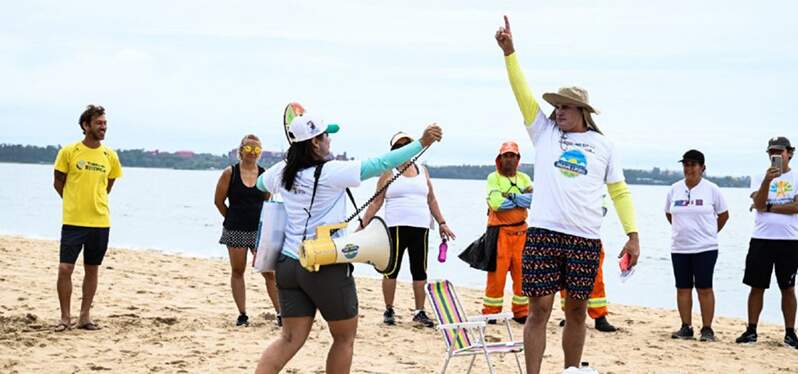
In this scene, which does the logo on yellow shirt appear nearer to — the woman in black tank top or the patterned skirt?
the woman in black tank top

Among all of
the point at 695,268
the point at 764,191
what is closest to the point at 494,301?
the point at 695,268

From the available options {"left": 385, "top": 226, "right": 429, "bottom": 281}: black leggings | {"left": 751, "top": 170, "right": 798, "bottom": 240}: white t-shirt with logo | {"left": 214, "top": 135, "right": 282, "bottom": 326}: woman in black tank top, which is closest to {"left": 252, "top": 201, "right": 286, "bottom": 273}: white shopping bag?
{"left": 214, "top": 135, "right": 282, "bottom": 326}: woman in black tank top

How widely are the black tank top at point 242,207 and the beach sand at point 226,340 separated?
0.98 m

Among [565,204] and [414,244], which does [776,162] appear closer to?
[414,244]

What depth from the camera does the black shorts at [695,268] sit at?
9.46 m

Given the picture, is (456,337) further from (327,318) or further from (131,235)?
(131,235)

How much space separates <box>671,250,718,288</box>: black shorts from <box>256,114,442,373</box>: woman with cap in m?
5.18

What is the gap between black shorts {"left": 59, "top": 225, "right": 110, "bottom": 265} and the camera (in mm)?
8234

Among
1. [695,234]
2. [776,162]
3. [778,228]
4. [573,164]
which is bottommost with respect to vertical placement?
[695,234]

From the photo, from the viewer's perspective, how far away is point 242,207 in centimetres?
869

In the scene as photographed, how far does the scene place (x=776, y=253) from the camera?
916cm

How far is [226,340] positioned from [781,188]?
5345 mm

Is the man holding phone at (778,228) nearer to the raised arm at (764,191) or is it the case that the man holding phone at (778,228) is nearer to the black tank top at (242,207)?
the raised arm at (764,191)

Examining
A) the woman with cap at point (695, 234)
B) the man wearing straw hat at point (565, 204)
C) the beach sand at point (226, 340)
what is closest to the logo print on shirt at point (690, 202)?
the woman with cap at point (695, 234)
